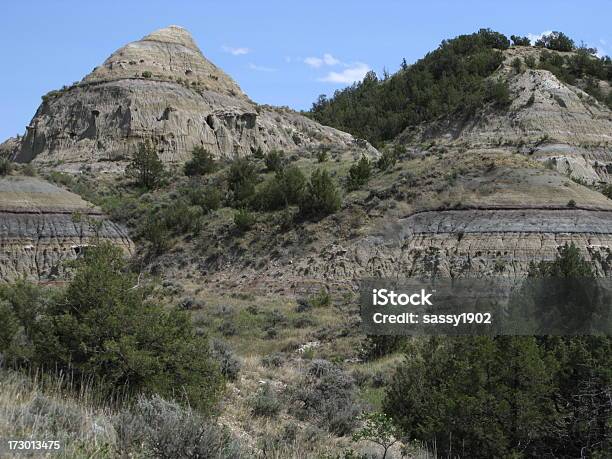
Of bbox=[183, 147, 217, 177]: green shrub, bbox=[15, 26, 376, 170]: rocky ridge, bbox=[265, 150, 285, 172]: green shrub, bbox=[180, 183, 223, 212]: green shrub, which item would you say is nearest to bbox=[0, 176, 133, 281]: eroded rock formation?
bbox=[180, 183, 223, 212]: green shrub

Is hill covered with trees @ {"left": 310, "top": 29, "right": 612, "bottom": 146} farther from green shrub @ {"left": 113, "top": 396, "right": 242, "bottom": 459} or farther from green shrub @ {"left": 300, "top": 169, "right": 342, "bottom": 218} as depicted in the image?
green shrub @ {"left": 113, "top": 396, "right": 242, "bottom": 459}

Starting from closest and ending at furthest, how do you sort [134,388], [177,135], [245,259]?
[134,388] < [245,259] < [177,135]

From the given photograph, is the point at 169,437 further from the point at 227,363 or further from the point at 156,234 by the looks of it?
the point at 156,234

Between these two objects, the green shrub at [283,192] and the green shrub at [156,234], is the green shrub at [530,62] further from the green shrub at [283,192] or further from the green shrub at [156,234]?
the green shrub at [156,234]

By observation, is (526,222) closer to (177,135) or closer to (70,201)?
(70,201)

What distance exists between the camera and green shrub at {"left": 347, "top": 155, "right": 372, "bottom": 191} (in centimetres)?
3622

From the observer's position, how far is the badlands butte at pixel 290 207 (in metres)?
30.3

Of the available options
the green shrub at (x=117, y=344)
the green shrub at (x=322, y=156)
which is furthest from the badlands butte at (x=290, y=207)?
the green shrub at (x=117, y=344)

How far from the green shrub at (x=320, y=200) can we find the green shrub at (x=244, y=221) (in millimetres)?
2678

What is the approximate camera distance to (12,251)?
33.7 m

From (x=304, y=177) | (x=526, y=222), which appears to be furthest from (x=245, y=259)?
(x=526, y=222)

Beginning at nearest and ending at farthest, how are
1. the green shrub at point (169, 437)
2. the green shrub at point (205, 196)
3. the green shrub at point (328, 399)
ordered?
the green shrub at point (169, 437)
the green shrub at point (328, 399)
the green shrub at point (205, 196)

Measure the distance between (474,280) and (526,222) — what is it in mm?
4266

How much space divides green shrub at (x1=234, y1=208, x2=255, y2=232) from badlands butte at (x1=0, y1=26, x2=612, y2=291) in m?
0.32
